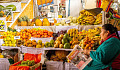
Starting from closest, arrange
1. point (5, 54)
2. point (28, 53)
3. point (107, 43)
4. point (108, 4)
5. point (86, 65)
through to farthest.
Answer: point (107, 43), point (86, 65), point (108, 4), point (28, 53), point (5, 54)

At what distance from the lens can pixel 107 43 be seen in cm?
198

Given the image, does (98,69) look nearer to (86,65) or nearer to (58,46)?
(86,65)

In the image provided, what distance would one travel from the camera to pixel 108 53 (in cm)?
191

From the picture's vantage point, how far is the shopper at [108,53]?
1.92 m

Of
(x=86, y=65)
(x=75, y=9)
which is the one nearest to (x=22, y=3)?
(x=75, y=9)

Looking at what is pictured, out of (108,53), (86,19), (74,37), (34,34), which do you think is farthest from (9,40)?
(108,53)

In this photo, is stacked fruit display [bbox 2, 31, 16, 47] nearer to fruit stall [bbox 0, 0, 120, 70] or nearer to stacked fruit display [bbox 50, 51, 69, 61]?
fruit stall [bbox 0, 0, 120, 70]

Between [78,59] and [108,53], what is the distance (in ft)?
1.83

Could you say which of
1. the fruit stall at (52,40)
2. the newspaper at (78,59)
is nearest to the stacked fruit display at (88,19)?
the fruit stall at (52,40)

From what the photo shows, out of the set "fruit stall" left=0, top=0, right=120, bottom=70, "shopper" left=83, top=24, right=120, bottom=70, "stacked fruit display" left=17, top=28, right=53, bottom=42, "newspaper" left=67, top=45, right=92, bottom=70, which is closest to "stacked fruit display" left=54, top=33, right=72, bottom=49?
"fruit stall" left=0, top=0, right=120, bottom=70

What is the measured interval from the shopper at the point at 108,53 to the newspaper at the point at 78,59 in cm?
18

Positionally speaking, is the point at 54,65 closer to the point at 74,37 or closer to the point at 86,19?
the point at 74,37

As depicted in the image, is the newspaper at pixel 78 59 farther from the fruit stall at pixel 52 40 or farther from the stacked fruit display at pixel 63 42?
the stacked fruit display at pixel 63 42

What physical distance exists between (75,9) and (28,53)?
248cm
